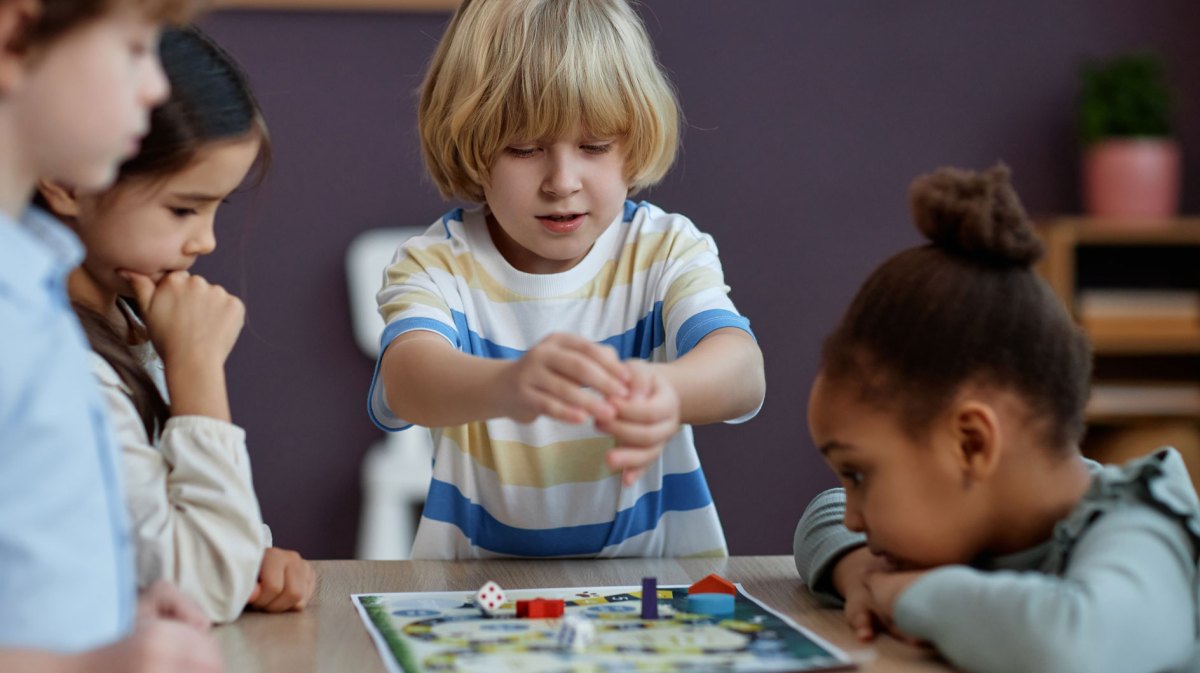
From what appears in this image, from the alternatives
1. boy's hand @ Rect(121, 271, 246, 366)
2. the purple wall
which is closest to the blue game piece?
boy's hand @ Rect(121, 271, 246, 366)

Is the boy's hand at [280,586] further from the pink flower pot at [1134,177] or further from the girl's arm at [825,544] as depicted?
the pink flower pot at [1134,177]

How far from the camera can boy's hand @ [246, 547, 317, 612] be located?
105cm

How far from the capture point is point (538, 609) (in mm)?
989

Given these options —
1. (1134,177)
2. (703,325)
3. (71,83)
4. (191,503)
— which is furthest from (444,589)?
(1134,177)

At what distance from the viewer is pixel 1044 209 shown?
142 inches

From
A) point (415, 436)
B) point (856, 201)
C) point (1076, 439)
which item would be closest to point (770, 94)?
point (856, 201)

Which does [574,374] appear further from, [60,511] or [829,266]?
[829,266]

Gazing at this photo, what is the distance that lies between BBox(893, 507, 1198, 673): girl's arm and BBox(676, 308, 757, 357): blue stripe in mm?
446

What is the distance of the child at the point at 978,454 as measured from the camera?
87 cm

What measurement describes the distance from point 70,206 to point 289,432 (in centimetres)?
242

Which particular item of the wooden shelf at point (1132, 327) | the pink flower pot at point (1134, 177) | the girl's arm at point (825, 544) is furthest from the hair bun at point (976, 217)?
the pink flower pot at point (1134, 177)

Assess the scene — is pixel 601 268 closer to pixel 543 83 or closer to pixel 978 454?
pixel 543 83

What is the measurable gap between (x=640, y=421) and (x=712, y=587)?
171 millimetres

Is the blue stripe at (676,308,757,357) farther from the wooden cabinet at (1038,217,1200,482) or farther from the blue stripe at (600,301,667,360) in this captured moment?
the wooden cabinet at (1038,217,1200,482)
